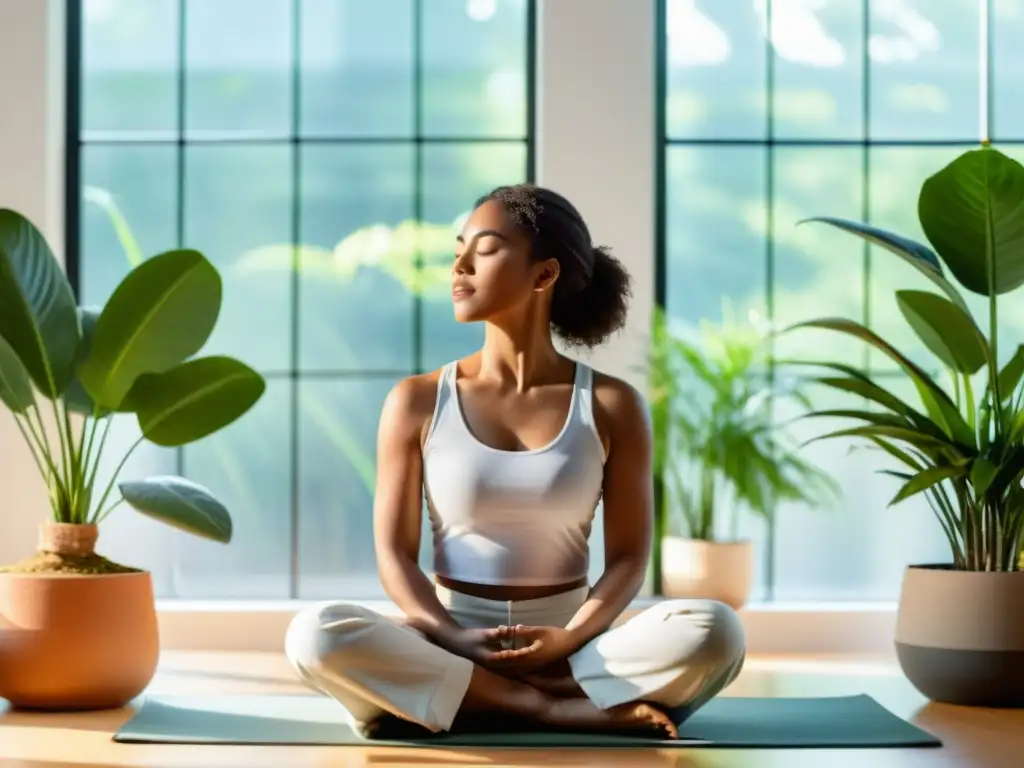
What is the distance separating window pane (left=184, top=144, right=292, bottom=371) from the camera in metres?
5.22

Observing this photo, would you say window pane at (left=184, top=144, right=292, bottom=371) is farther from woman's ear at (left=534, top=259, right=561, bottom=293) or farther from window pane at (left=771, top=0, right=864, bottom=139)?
woman's ear at (left=534, top=259, right=561, bottom=293)

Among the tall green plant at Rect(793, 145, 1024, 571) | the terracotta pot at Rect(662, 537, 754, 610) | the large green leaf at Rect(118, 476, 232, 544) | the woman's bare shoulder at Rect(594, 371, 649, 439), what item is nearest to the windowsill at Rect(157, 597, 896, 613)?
the terracotta pot at Rect(662, 537, 754, 610)

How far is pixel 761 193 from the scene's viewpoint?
516cm

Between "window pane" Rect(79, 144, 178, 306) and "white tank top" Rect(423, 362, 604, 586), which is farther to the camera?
"window pane" Rect(79, 144, 178, 306)

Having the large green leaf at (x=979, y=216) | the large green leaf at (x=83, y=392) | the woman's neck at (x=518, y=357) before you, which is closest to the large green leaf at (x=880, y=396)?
the large green leaf at (x=979, y=216)

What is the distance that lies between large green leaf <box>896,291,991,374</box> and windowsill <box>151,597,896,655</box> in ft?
3.93

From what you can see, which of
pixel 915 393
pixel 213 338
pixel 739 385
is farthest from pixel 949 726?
pixel 213 338

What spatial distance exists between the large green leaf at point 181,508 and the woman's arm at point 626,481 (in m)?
0.79

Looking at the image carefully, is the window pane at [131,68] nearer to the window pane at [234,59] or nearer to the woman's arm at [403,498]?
the window pane at [234,59]

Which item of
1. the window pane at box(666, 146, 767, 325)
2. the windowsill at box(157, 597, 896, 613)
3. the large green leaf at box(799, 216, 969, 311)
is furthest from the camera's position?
the window pane at box(666, 146, 767, 325)

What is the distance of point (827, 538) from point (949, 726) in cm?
202

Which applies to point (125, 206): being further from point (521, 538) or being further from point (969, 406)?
point (969, 406)

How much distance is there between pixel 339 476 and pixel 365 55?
1.44 meters

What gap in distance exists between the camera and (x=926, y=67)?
5277 millimetres
